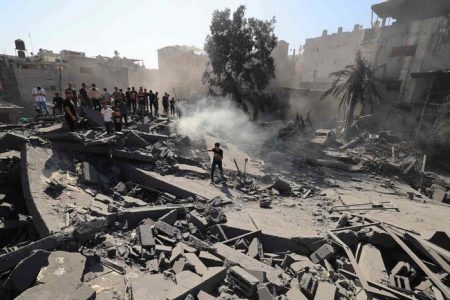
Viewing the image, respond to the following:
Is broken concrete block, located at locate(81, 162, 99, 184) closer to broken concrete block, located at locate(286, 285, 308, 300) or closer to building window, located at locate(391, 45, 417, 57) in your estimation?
broken concrete block, located at locate(286, 285, 308, 300)

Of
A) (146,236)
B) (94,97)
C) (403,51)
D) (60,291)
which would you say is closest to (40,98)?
(94,97)

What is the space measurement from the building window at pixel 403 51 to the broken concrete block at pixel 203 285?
76.6 ft

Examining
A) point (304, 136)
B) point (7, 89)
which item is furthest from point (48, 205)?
point (7, 89)

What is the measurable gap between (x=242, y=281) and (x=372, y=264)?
8.78 feet

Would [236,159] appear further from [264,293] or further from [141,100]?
[264,293]

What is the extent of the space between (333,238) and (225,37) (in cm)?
1823

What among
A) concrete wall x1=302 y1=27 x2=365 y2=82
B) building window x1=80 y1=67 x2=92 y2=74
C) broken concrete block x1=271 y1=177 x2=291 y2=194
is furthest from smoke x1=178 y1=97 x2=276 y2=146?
concrete wall x1=302 y1=27 x2=365 y2=82

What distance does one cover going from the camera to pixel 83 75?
88.4 feet

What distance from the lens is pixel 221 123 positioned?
60.3 ft

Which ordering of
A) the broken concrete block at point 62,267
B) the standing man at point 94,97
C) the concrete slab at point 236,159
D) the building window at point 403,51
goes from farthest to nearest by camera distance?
the building window at point 403,51
the standing man at point 94,97
the concrete slab at point 236,159
the broken concrete block at point 62,267

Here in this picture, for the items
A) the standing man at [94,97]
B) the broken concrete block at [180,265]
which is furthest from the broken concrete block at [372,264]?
the standing man at [94,97]

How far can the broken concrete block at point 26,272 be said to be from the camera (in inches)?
145

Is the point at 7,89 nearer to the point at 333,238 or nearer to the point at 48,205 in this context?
the point at 48,205

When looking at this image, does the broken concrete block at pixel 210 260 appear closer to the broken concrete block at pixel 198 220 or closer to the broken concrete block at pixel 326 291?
the broken concrete block at pixel 198 220
